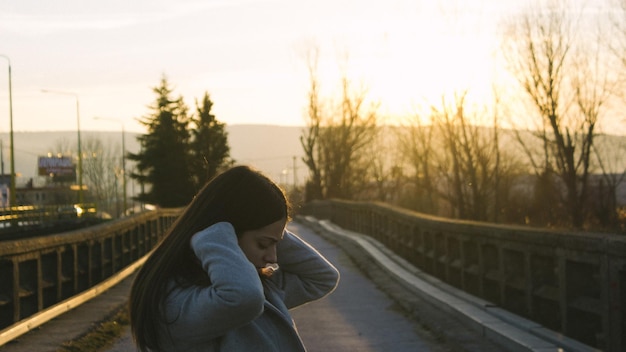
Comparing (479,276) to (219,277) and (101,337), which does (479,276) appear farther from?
(219,277)

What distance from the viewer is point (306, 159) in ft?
312

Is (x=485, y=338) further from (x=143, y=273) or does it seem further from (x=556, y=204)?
(x=556, y=204)

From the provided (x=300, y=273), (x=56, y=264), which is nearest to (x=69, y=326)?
(x=56, y=264)

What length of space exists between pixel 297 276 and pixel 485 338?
7.58 m

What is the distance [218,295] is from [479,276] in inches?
450

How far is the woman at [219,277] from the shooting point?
3090 mm

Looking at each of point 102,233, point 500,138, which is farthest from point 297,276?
point 500,138

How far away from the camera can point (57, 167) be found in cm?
15988

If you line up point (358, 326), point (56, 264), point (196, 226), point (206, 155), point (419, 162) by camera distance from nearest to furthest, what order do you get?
point (196, 226)
point (206, 155)
point (358, 326)
point (56, 264)
point (419, 162)

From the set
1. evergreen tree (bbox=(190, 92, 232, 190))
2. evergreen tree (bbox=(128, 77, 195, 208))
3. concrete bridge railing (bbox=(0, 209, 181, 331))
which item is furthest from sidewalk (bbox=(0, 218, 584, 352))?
evergreen tree (bbox=(128, 77, 195, 208))

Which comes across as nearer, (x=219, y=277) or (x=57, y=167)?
(x=219, y=277)

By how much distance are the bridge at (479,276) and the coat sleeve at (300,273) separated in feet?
17.1

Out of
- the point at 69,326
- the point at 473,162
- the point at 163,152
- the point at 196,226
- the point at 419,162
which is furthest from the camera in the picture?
the point at 419,162

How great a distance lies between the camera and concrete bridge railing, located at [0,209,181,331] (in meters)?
13.2
